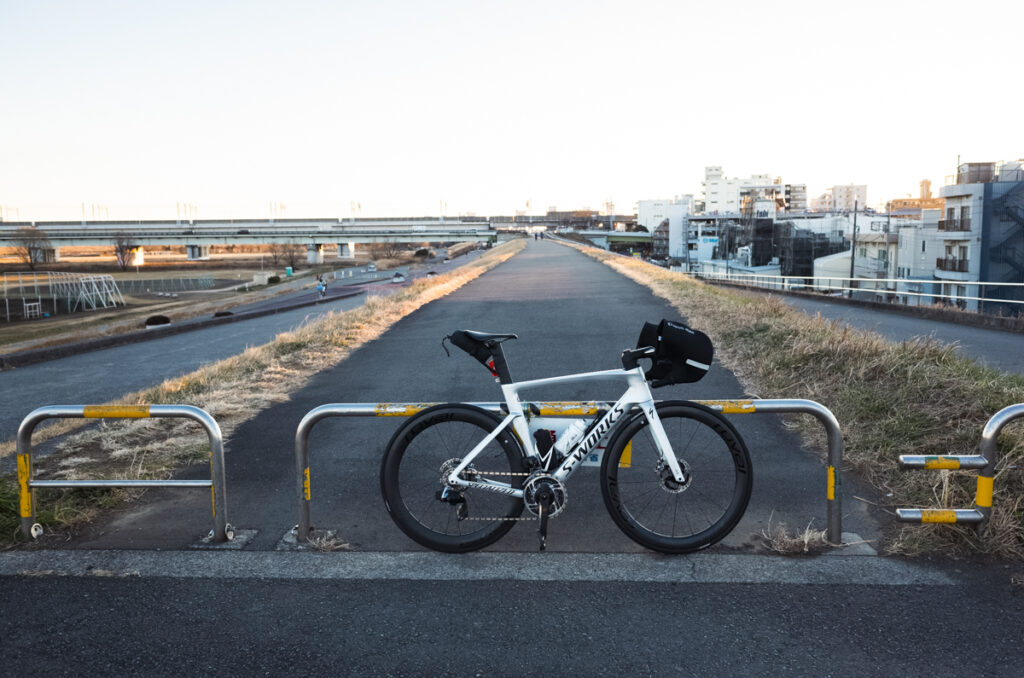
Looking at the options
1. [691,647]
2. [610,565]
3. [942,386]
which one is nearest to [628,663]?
[691,647]

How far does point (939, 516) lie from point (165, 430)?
22.8ft

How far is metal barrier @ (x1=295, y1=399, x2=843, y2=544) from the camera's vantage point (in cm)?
472

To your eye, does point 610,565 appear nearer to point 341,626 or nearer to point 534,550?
point 534,550

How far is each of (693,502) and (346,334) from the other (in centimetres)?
1065

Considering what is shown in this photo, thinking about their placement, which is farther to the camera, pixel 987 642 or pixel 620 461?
pixel 620 461

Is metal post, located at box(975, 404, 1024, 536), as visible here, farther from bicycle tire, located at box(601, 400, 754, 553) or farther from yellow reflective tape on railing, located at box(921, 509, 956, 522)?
bicycle tire, located at box(601, 400, 754, 553)

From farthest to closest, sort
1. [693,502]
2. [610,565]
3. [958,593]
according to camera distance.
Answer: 1. [693,502]
2. [610,565]
3. [958,593]

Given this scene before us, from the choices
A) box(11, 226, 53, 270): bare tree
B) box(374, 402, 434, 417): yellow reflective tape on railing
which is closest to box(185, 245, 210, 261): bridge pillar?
box(11, 226, 53, 270): bare tree

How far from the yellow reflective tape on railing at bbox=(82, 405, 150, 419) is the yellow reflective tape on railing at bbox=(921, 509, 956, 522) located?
16.0ft

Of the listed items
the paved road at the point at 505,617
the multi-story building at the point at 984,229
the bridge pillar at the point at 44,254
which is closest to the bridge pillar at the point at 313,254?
the bridge pillar at the point at 44,254

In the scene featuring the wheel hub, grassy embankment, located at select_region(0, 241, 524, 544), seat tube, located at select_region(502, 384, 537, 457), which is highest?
seat tube, located at select_region(502, 384, 537, 457)

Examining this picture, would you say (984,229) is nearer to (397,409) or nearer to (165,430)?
(165,430)

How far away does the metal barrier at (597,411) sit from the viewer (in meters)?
4.72

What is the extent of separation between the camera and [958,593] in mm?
4090
